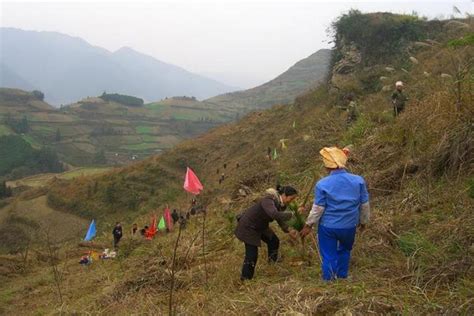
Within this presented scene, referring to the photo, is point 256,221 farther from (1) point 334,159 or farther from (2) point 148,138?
(2) point 148,138

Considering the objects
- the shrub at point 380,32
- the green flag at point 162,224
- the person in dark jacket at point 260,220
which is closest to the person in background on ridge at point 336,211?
the person in dark jacket at point 260,220

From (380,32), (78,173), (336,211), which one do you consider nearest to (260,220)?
(336,211)

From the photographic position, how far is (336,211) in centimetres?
425

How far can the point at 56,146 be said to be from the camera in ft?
254

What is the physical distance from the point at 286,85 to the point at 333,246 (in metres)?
95.3

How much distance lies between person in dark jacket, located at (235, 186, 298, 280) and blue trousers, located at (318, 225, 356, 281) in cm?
53

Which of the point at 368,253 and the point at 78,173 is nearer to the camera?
the point at 368,253

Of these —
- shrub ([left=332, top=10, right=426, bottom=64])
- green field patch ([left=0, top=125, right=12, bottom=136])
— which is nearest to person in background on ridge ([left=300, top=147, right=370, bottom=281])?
shrub ([left=332, top=10, right=426, bottom=64])

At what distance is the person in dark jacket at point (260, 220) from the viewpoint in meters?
4.82

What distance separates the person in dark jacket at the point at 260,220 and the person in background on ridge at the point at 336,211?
48 cm

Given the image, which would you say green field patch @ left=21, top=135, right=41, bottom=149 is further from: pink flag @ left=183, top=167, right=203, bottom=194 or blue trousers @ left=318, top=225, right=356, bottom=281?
blue trousers @ left=318, top=225, right=356, bottom=281

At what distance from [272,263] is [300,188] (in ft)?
13.5

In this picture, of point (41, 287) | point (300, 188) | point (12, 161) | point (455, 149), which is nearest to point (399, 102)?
point (300, 188)

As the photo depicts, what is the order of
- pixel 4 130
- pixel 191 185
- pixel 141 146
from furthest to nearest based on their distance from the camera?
pixel 141 146, pixel 4 130, pixel 191 185
